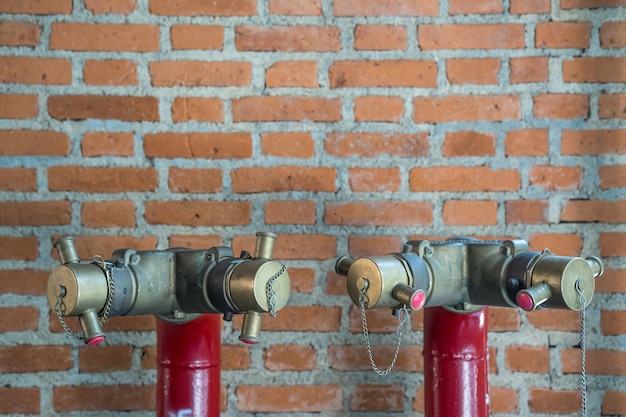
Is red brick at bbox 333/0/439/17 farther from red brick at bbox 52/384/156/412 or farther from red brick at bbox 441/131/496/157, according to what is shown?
red brick at bbox 52/384/156/412

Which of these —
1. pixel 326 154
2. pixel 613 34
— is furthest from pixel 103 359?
pixel 613 34

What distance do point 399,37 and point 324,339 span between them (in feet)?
2.27

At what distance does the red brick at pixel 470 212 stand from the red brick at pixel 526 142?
0.13m

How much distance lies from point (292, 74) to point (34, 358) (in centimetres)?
83

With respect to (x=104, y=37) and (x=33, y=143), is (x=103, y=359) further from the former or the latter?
(x=104, y=37)

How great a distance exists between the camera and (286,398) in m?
1.56

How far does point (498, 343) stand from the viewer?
157 cm

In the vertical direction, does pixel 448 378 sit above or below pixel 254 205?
below

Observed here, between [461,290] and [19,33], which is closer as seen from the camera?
[461,290]

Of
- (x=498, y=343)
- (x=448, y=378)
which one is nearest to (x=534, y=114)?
(x=498, y=343)

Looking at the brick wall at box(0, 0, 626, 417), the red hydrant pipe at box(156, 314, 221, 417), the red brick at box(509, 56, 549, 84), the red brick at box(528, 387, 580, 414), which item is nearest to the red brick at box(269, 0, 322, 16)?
the brick wall at box(0, 0, 626, 417)

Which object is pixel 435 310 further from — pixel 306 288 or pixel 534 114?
pixel 534 114

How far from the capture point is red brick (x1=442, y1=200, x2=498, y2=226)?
1570 millimetres

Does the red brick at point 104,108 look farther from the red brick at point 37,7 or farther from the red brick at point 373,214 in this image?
the red brick at point 373,214
